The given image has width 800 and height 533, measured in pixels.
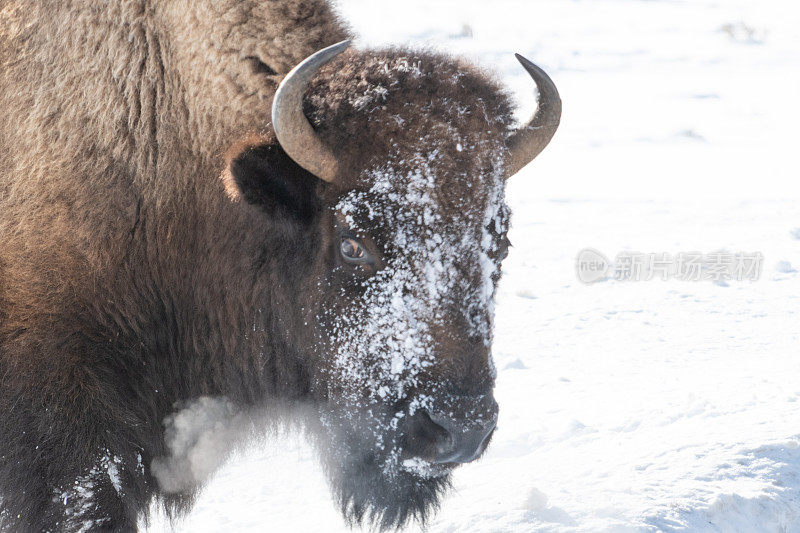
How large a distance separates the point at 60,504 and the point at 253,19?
1.64 m

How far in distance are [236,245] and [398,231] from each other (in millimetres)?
621

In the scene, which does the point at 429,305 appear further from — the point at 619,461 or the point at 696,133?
the point at 696,133

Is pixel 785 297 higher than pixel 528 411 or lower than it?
lower

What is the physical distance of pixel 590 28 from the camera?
42.8 ft

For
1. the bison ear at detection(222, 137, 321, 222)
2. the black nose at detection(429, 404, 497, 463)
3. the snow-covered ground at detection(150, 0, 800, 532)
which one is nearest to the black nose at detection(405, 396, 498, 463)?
the black nose at detection(429, 404, 497, 463)

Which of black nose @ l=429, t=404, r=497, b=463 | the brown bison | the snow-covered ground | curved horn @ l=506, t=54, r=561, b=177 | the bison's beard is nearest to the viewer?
black nose @ l=429, t=404, r=497, b=463

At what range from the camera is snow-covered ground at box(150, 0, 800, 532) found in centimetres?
323

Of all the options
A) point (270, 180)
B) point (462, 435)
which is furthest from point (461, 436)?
point (270, 180)

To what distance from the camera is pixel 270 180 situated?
100 inches

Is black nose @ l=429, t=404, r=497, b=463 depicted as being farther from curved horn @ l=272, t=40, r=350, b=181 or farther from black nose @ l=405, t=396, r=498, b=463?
curved horn @ l=272, t=40, r=350, b=181

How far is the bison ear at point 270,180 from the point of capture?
8.16 ft

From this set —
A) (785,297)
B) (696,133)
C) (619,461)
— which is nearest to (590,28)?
(696,133)

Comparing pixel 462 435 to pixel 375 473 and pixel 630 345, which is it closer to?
pixel 375 473

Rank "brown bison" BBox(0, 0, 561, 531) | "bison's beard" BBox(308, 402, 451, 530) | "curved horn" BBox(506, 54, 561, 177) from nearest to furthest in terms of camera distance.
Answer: "brown bison" BBox(0, 0, 561, 531) → "bison's beard" BBox(308, 402, 451, 530) → "curved horn" BBox(506, 54, 561, 177)
